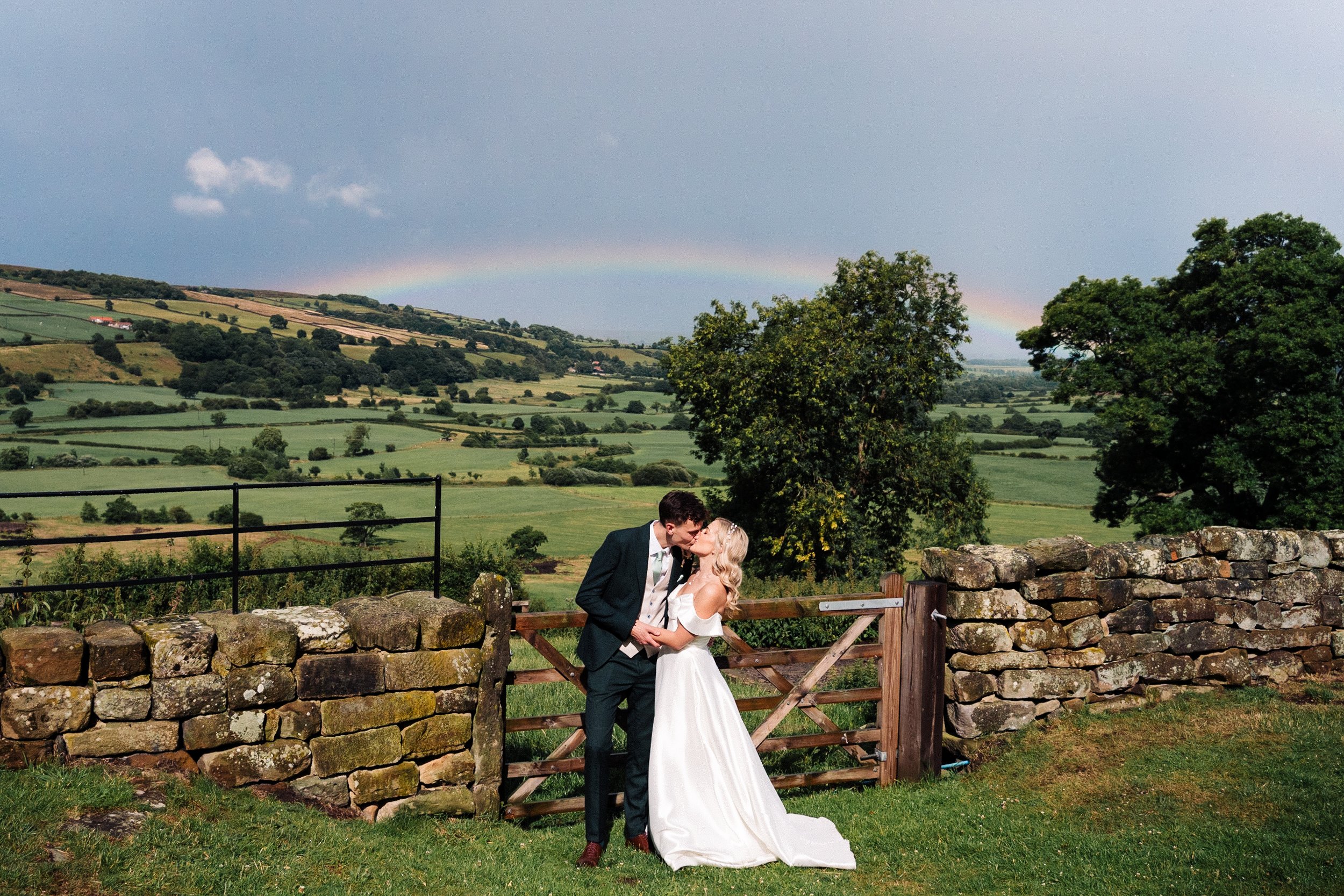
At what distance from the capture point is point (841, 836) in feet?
18.9

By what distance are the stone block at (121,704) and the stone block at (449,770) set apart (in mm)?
1782

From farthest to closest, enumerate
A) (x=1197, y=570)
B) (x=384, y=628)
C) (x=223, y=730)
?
(x=1197, y=570)
(x=384, y=628)
(x=223, y=730)

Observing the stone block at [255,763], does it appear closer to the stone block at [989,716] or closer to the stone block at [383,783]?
the stone block at [383,783]

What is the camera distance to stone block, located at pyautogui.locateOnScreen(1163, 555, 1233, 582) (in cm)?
811

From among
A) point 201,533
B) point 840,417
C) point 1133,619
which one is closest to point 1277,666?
point 1133,619

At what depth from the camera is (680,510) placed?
5.27 meters

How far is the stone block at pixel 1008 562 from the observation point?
734 centimetres

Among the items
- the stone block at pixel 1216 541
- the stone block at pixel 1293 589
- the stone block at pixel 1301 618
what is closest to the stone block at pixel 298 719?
the stone block at pixel 1216 541

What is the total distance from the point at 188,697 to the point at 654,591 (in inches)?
118

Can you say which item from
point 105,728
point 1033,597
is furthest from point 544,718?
point 1033,597

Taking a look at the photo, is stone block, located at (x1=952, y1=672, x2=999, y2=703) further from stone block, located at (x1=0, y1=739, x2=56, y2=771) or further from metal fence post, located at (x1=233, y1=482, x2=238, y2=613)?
stone block, located at (x1=0, y1=739, x2=56, y2=771)

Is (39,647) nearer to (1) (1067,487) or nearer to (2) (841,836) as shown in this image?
(2) (841,836)

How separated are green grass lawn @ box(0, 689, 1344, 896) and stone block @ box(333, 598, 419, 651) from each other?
1103 millimetres

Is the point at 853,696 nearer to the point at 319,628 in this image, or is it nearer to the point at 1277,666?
the point at 319,628
